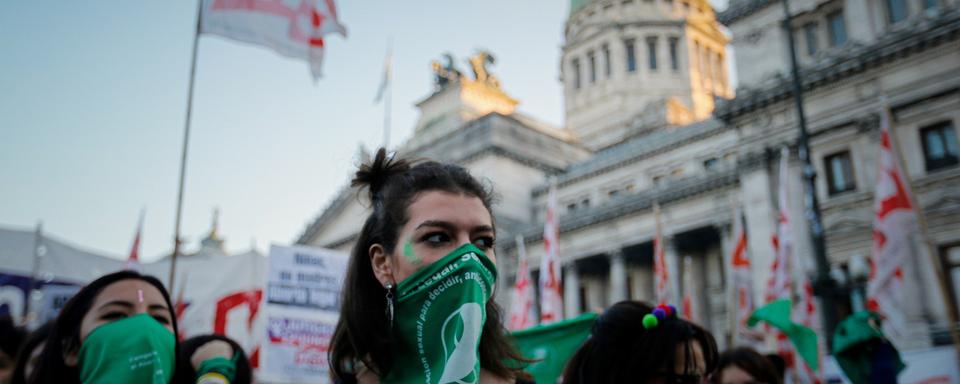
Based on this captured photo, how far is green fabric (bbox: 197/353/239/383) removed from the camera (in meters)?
4.12

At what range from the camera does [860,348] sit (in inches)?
250

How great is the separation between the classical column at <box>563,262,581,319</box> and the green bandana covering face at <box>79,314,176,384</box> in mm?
32634

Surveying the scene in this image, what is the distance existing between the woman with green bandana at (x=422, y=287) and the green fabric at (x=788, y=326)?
4430mm

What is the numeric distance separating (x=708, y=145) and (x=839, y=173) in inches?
431

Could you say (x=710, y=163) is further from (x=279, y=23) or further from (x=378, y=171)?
(x=378, y=171)

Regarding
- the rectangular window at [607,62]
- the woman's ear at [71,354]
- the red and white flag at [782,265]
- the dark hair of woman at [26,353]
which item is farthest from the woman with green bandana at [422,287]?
the rectangular window at [607,62]

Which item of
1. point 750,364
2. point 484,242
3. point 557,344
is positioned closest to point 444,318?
point 484,242

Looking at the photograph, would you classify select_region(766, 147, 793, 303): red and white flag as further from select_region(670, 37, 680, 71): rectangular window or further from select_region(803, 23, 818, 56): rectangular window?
select_region(670, 37, 680, 71): rectangular window

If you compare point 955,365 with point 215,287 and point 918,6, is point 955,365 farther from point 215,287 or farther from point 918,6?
point 918,6

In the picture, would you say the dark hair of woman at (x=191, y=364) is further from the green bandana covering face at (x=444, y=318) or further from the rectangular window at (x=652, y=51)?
the rectangular window at (x=652, y=51)

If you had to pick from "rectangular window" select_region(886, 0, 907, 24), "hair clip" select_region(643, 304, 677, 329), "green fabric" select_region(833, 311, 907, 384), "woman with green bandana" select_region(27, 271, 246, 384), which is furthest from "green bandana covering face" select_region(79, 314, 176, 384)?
"rectangular window" select_region(886, 0, 907, 24)

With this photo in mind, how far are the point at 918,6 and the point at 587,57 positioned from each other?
1366 inches

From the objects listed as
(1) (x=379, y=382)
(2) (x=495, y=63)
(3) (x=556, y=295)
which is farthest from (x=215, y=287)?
(2) (x=495, y=63)

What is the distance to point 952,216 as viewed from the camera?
19.8 m
